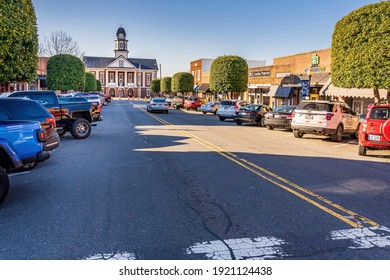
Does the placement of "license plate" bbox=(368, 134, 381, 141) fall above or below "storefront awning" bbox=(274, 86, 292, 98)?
below

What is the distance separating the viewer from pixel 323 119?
54.3 ft

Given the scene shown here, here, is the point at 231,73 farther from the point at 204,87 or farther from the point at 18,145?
the point at 18,145

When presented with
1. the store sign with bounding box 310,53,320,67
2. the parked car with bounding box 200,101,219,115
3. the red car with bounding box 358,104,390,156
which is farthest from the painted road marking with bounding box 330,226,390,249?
the parked car with bounding box 200,101,219,115

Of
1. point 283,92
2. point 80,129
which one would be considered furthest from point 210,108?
point 80,129

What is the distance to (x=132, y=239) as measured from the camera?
192 inches

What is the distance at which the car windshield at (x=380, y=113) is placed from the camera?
39.9 feet

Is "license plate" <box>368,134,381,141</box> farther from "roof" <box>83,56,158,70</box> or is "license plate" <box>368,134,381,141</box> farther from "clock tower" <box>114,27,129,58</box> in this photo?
"clock tower" <box>114,27,129,58</box>

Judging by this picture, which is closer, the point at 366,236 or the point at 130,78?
the point at 366,236

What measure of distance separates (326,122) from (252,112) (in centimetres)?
851

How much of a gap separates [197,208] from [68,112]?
11.6 metres

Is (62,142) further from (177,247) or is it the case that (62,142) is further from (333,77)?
(333,77)

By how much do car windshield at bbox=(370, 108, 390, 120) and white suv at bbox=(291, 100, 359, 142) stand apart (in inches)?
160

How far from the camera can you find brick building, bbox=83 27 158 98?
126 meters

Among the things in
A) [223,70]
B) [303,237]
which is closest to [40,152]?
[303,237]
